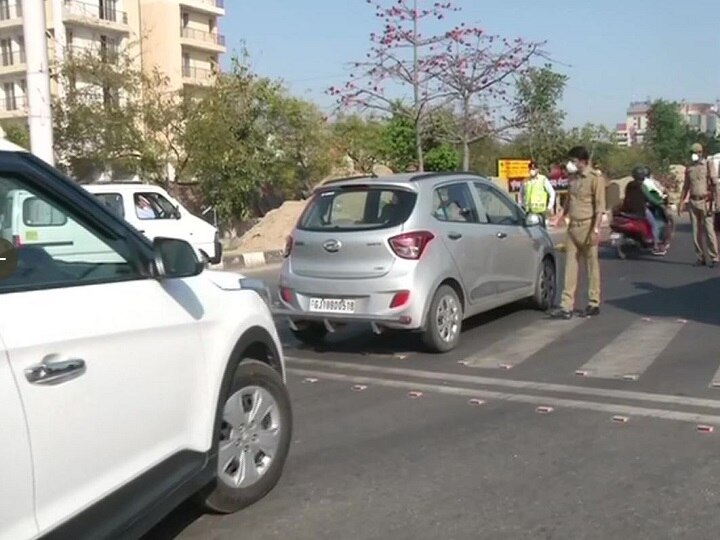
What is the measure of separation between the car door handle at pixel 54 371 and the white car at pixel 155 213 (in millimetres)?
12575

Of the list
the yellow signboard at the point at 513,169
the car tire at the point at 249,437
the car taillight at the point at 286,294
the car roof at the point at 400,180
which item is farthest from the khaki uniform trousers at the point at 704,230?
the yellow signboard at the point at 513,169

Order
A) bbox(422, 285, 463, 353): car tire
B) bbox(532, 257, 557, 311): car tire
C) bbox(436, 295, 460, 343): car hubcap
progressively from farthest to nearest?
bbox(532, 257, 557, 311): car tire, bbox(436, 295, 460, 343): car hubcap, bbox(422, 285, 463, 353): car tire

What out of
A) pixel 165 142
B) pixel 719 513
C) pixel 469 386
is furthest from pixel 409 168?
pixel 719 513

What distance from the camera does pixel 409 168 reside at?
32406 millimetres

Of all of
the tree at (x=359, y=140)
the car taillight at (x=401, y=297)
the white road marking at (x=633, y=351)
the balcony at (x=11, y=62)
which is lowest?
the white road marking at (x=633, y=351)

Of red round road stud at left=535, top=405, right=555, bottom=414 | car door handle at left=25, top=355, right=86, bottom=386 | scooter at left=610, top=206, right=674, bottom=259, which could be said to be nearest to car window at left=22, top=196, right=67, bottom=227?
car door handle at left=25, top=355, right=86, bottom=386

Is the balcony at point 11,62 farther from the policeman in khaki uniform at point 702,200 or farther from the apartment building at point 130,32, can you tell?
the policeman in khaki uniform at point 702,200

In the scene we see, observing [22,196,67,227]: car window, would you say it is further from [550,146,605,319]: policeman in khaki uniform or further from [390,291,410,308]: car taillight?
[550,146,605,319]: policeman in khaki uniform

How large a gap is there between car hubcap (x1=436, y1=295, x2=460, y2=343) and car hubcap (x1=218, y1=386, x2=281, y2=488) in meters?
3.91

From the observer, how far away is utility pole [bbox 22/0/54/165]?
516 inches

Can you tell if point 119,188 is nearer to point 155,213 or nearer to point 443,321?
point 155,213

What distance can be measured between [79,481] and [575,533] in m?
2.29

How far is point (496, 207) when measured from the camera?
397 inches

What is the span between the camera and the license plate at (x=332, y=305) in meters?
8.57
